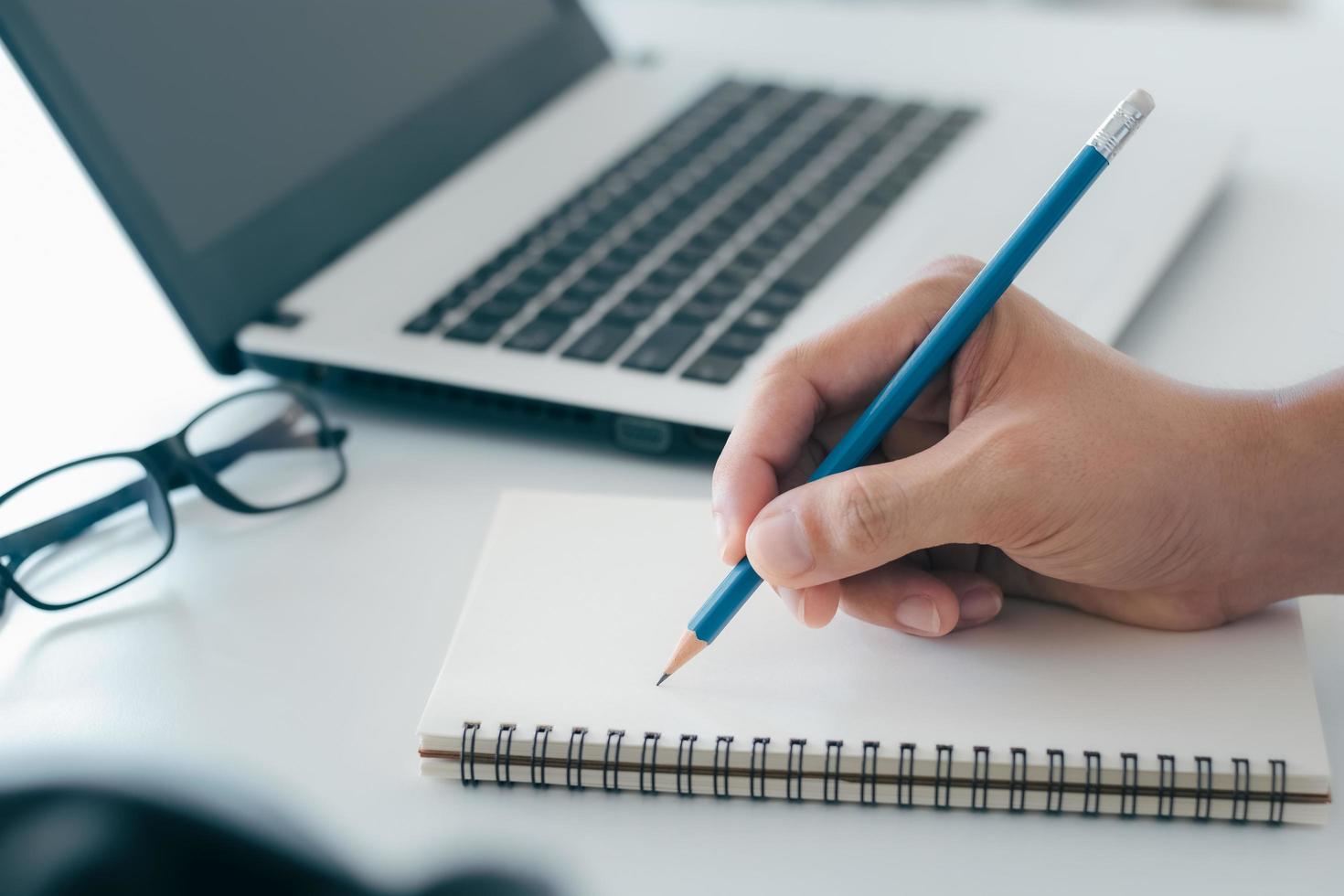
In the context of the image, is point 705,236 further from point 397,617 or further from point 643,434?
point 397,617

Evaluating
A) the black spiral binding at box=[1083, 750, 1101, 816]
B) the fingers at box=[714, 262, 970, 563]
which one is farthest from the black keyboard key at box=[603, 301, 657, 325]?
the black spiral binding at box=[1083, 750, 1101, 816]

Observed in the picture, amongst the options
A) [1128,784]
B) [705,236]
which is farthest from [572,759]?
[705,236]

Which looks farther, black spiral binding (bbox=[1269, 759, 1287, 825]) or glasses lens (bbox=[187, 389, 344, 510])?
glasses lens (bbox=[187, 389, 344, 510])

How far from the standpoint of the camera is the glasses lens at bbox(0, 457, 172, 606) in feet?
2.25

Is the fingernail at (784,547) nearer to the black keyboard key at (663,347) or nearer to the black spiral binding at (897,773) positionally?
the black spiral binding at (897,773)

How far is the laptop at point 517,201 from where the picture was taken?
2.45ft

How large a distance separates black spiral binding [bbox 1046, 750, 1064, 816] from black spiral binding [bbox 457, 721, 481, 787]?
0.75ft

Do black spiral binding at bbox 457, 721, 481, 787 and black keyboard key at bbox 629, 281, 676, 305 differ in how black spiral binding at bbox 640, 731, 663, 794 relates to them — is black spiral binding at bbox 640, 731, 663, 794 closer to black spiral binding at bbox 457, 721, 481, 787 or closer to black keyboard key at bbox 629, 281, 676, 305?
black spiral binding at bbox 457, 721, 481, 787

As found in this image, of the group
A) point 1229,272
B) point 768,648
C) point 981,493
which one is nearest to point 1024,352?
point 981,493

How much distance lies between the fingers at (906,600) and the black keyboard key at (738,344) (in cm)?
19

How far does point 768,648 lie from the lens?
0.59 m

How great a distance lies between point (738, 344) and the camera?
752 millimetres

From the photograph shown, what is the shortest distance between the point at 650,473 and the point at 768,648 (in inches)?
7.1

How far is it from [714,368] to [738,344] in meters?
0.03
